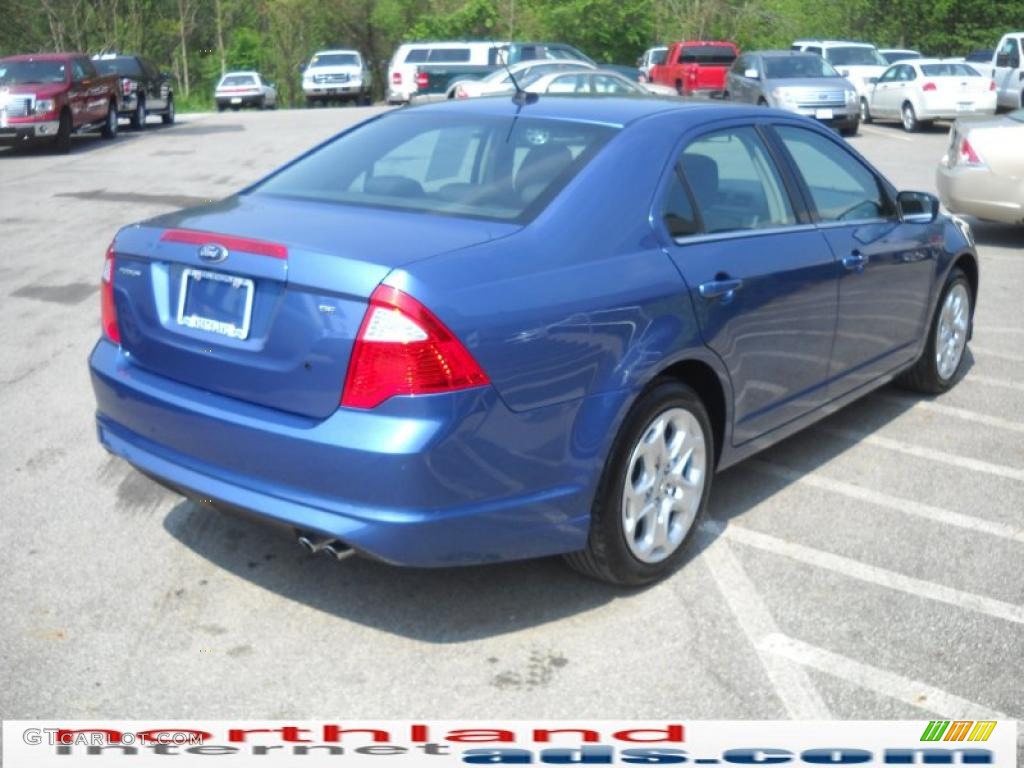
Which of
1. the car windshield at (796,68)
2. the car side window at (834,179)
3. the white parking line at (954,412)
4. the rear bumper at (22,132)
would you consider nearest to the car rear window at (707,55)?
the car windshield at (796,68)

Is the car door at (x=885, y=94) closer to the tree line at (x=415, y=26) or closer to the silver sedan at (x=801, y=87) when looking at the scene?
the silver sedan at (x=801, y=87)

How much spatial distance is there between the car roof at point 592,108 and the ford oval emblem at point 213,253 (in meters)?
1.47

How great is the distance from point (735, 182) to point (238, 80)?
42.5 meters

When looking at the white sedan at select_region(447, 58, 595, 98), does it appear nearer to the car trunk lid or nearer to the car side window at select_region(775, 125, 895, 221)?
the car side window at select_region(775, 125, 895, 221)

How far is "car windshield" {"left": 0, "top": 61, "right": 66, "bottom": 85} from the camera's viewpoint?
869 inches

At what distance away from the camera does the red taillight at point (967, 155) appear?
465 inches

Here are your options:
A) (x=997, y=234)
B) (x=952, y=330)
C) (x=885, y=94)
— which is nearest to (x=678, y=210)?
(x=952, y=330)

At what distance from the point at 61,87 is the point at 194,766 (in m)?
20.5

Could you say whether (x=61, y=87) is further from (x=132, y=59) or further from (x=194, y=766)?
(x=194, y=766)

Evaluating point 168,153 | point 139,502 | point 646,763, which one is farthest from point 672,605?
point 168,153

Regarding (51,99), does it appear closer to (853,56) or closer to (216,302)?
(853,56)

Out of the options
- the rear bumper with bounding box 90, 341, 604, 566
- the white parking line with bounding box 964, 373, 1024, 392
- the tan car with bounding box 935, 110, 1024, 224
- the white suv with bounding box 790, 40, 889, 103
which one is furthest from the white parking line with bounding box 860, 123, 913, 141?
the rear bumper with bounding box 90, 341, 604, 566

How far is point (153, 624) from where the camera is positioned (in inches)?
168

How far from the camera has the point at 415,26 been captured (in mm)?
56531
